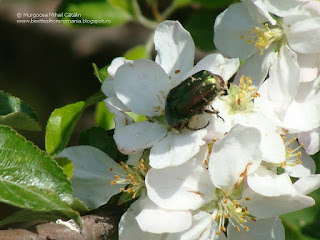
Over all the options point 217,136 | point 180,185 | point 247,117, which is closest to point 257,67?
point 247,117

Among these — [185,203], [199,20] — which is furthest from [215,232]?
[199,20]

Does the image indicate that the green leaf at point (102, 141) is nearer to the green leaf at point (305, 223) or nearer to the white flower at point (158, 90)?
the white flower at point (158, 90)

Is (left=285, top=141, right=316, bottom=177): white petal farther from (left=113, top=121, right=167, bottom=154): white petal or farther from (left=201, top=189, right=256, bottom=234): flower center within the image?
(left=113, top=121, right=167, bottom=154): white petal

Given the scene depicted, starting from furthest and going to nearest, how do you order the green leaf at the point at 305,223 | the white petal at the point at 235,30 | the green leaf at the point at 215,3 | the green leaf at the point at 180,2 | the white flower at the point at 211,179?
the green leaf at the point at 180,2
the green leaf at the point at 215,3
the green leaf at the point at 305,223
the white petal at the point at 235,30
the white flower at the point at 211,179

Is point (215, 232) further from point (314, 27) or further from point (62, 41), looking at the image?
point (62, 41)

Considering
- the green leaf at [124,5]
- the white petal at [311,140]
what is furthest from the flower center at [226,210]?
the green leaf at [124,5]

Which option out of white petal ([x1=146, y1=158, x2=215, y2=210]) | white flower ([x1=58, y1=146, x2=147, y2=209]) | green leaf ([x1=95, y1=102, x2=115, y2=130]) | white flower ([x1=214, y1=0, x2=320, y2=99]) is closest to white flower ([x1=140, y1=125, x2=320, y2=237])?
white petal ([x1=146, y1=158, x2=215, y2=210])

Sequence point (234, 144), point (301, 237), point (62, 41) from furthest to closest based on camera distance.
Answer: point (62, 41) → point (301, 237) → point (234, 144)
